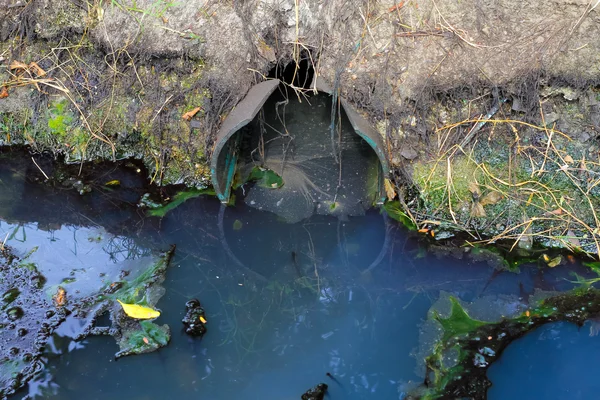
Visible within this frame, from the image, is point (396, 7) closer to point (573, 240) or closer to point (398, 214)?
point (398, 214)

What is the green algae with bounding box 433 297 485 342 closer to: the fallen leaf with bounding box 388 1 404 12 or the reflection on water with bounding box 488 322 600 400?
the reflection on water with bounding box 488 322 600 400

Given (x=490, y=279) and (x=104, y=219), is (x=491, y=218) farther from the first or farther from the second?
(x=104, y=219)

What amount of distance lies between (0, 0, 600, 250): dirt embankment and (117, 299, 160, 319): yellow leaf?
1.25 m

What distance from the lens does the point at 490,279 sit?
391 centimetres

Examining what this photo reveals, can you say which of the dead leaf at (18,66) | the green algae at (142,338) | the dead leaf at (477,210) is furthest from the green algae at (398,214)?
the dead leaf at (18,66)

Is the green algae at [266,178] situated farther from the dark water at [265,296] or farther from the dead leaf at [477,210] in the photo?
the dead leaf at [477,210]

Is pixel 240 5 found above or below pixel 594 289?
above

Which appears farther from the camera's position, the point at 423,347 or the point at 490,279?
the point at 490,279

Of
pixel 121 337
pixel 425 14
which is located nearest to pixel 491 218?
pixel 425 14

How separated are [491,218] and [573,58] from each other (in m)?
1.19

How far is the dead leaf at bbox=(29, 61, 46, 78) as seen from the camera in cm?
473

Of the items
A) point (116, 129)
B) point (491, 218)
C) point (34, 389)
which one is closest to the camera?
point (34, 389)

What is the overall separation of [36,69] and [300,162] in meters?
2.22

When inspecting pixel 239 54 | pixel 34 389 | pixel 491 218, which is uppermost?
pixel 239 54
